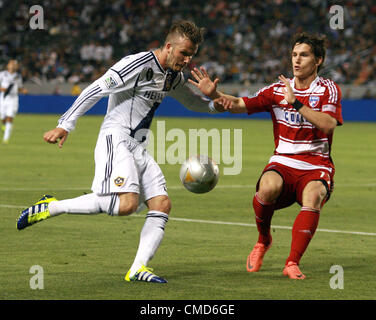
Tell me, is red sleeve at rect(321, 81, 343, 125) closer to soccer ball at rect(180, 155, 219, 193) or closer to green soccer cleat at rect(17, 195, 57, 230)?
soccer ball at rect(180, 155, 219, 193)

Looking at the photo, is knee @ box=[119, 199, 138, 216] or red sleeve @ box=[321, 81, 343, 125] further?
red sleeve @ box=[321, 81, 343, 125]

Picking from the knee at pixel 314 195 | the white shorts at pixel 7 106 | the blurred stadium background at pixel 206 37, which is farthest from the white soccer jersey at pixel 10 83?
the knee at pixel 314 195

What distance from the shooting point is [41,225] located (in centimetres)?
1039

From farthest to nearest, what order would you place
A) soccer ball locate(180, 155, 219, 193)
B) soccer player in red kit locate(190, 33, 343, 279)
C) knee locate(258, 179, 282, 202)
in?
soccer ball locate(180, 155, 219, 193) < knee locate(258, 179, 282, 202) < soccer player in red kit locate(190, 33, 343, 279)

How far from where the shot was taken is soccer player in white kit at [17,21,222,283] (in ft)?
23.2

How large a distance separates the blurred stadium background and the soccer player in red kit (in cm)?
3043

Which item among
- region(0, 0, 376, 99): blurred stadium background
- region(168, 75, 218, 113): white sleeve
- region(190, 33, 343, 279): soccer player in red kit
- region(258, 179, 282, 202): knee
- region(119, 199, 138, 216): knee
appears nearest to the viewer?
region(119, 199, 138, 216): knee

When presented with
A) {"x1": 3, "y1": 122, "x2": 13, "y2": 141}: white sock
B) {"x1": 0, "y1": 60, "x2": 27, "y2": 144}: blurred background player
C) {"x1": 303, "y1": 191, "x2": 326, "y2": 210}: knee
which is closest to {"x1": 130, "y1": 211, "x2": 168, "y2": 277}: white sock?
{"x1": 303, "y1": 191, "x2": 326, "y2": 210}: knee

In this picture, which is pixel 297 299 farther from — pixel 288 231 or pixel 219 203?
pixel 219 203

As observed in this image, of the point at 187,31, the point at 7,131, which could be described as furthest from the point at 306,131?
the point at 7,131

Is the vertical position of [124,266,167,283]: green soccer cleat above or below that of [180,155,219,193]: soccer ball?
below

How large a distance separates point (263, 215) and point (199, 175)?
2.35ft
